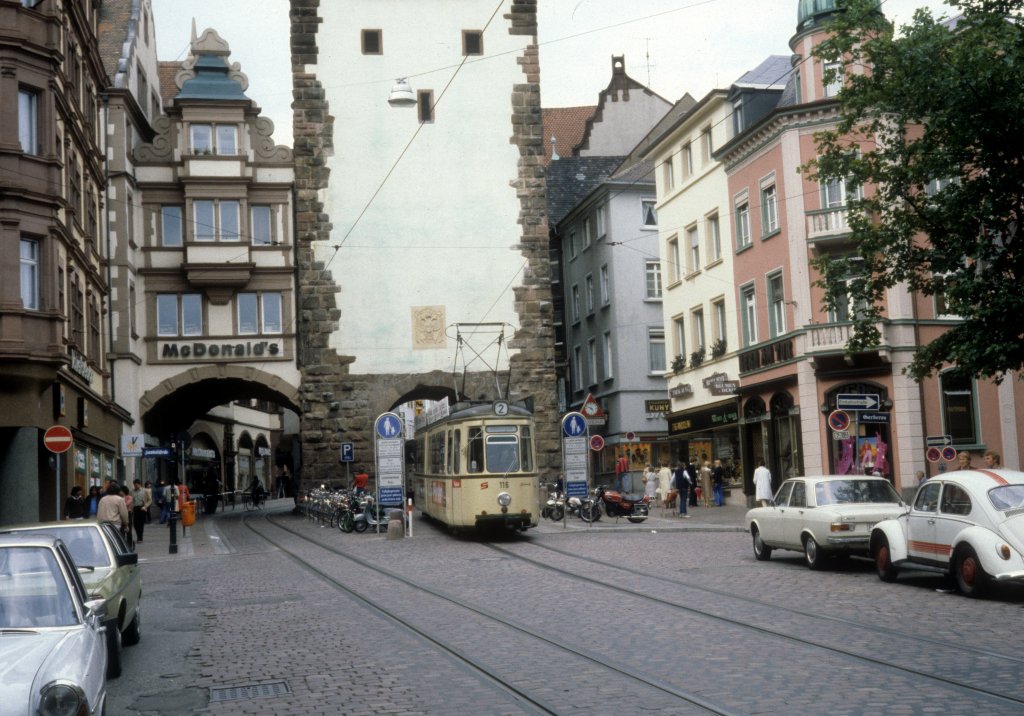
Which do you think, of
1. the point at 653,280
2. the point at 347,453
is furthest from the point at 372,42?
the point at 653,280

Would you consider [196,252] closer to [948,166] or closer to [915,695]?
[948,166]

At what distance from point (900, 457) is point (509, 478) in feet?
44.2

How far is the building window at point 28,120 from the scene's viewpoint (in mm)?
27875

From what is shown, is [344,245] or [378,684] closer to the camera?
[378,684]

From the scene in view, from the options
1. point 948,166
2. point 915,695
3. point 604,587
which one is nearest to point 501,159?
point 948,166

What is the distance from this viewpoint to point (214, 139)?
145 feet

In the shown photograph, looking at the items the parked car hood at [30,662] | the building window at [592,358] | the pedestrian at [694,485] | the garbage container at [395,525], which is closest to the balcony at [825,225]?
the pedestrian at [694,485]

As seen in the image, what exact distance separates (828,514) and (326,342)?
25976 mm

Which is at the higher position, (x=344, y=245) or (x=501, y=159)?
(x=501, y=159)

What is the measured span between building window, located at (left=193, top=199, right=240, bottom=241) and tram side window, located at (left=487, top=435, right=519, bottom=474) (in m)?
20.0

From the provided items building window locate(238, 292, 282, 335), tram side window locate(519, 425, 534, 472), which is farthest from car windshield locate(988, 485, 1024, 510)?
building window locate(238, 292, 282, 335)

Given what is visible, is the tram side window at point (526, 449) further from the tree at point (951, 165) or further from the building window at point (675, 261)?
the building window at point (675, 261)

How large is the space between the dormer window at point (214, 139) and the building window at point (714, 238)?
15675mm

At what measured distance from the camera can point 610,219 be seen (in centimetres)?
5366
